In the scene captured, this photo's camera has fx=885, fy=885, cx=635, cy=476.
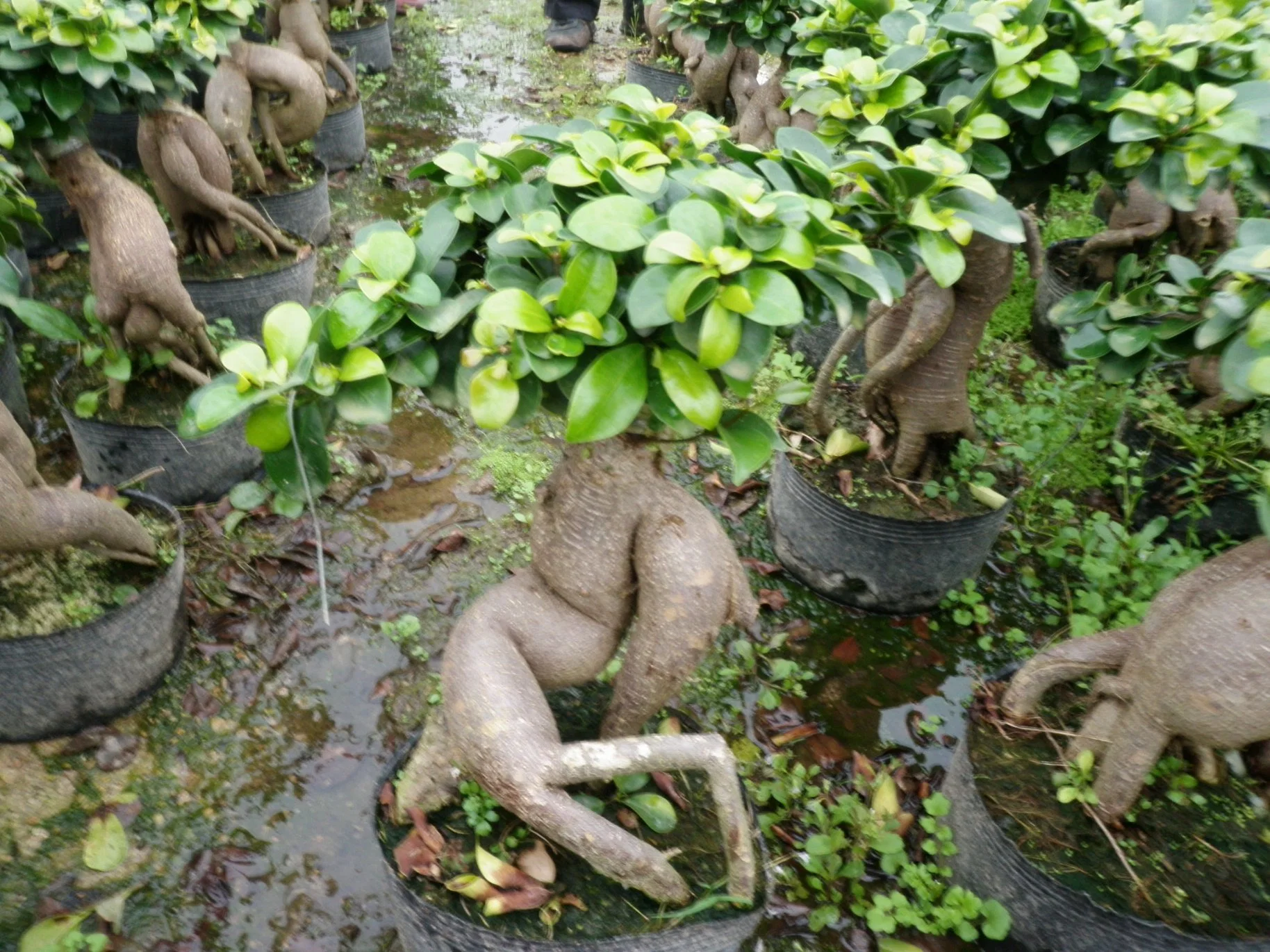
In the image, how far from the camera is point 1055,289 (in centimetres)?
417

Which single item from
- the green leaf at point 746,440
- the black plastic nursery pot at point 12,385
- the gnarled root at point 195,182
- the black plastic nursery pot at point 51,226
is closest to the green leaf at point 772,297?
the green leaf at point 746,440

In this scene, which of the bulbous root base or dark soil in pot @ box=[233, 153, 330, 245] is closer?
the bulbous root base

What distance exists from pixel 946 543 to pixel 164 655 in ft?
7.90

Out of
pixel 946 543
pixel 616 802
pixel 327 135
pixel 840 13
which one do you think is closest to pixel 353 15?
pixel 327 135

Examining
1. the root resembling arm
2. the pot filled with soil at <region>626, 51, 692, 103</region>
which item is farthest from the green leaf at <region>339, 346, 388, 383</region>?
the pot filled with soil at <region>626, 51, 692, 103</region>

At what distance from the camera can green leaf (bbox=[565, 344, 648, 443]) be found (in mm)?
1226

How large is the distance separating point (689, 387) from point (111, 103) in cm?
239

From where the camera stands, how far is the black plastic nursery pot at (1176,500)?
3.15 metres

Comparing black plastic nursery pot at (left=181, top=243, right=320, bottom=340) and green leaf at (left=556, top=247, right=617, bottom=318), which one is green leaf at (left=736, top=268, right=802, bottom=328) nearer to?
green leaf at (left=556, top=247, right=617, bottom=318)

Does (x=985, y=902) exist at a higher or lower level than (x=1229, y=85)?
lower

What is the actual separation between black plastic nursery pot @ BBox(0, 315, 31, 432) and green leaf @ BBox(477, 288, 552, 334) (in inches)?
111

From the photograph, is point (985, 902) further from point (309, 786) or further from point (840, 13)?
point (840, 13)

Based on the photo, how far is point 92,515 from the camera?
2.34 meters

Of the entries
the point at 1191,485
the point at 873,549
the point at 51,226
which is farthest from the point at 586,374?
the point at 51,226
